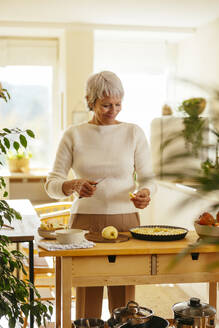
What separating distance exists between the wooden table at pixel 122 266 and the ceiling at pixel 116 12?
329 cm

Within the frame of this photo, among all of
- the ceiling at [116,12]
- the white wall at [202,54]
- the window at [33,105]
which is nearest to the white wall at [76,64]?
the ceiling at [116,12]

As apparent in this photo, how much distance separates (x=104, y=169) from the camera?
2393mm

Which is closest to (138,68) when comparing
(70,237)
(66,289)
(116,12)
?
(116,12)

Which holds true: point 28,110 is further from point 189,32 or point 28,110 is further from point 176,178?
point 176,178

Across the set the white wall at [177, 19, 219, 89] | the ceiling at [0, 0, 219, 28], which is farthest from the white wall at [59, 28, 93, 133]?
the white wall at [177, 19, 219, 89]

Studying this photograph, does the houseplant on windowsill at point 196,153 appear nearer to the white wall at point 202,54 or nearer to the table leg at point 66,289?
the table leg at point 66,289

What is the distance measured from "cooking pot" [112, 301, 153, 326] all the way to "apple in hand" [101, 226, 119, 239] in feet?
1.12

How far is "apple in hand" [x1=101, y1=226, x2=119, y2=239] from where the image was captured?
221cm

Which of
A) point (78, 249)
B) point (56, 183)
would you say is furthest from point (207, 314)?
point (56, 183)

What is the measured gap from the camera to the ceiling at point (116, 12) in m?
4.89

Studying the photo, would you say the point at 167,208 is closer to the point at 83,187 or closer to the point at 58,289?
the point at 58,289

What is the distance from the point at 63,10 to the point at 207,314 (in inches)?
157

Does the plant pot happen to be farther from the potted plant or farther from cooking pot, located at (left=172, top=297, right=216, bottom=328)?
cooking pot, located at (left=172, top=297, right=216, bottom=328)

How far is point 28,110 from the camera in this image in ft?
21.4
